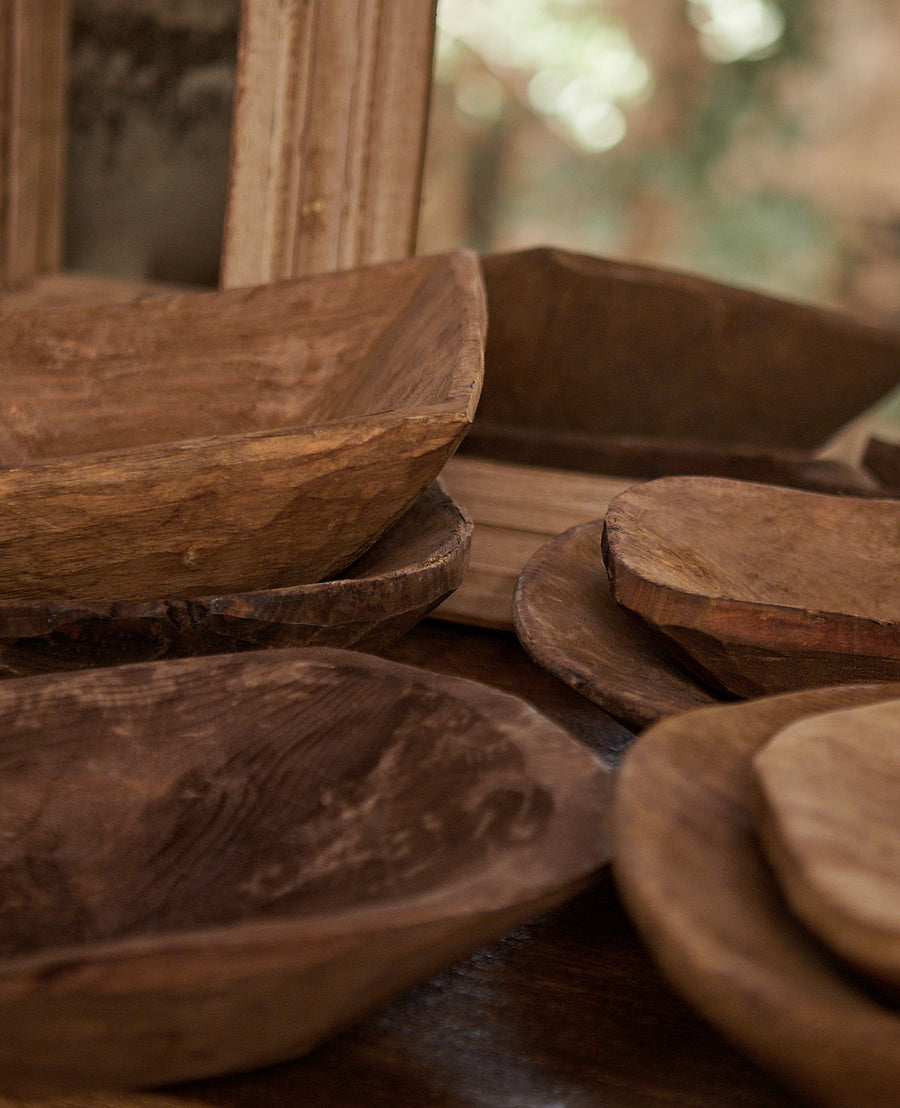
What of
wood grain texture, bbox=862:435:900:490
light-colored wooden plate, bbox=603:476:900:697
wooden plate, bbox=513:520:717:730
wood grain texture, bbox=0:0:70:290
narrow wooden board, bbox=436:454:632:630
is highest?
wood grain texture, bbox=0:0:70:290

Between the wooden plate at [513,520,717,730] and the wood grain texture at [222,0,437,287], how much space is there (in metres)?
0.84

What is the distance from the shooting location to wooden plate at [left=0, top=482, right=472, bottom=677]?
2.06ft

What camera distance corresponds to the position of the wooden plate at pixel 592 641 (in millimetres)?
646

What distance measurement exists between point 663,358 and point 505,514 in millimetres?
548

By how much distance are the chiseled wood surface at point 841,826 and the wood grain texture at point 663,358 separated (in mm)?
1068

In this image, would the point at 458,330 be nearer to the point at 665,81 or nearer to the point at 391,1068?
the point at 391,1068

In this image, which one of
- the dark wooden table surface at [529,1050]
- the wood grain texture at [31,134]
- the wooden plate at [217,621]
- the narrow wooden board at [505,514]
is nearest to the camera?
the dark wooden table surface at [529,1050]

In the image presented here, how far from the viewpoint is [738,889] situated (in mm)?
413

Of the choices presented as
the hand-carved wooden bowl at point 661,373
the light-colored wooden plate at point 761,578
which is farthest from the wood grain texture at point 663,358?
the light-colored wooden plate at point 761,578

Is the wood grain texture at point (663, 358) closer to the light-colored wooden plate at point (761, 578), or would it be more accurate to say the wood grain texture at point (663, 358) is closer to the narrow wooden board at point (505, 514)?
the narrow wooden board at point (505, 514)

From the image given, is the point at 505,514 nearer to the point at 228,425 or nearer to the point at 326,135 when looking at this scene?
the point at 228,425

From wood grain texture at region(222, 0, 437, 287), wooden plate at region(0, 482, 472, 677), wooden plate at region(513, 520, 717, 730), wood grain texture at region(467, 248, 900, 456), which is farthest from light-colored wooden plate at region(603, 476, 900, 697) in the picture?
wood grain texture at region(222, 0, 437, 287)

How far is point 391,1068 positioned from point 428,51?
1.39 m

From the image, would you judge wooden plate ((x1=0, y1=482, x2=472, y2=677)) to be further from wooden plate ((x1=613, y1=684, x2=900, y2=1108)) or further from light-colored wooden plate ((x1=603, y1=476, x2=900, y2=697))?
wooden plate ((x1=613, y1=684, x2=900, y2=1108))
